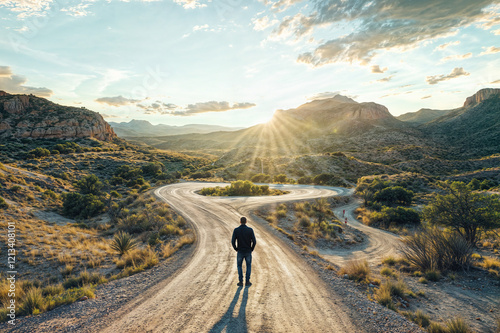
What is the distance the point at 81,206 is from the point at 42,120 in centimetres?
6637

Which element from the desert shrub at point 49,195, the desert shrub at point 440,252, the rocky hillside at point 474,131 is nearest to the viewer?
the desert shrub at point 440,252

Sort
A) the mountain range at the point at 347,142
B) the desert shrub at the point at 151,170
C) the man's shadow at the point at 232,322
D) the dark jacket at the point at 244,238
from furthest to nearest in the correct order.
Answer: the mountain range at the point at 347,142, the desert shrub at the point at 151,170, the dark jacket at the point at 244,238, the man's shadow at the point at 232,322

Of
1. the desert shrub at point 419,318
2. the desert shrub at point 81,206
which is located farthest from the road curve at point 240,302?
the desert shrub at point 81,206

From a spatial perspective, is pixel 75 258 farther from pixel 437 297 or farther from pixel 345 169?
pixel 345 169

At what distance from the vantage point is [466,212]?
1312 cm

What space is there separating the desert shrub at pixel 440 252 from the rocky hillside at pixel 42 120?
8926 centimetres

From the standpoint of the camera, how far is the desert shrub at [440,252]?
9.93m

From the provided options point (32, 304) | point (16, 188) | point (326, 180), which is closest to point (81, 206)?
point (16, 188)

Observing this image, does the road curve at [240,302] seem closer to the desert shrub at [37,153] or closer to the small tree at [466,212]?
the small tree at [466,212]

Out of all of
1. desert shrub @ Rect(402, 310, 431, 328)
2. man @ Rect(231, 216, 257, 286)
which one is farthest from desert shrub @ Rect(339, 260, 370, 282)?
man @ Rect(231, 216, 257, 286)

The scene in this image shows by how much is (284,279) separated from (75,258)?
13.1m

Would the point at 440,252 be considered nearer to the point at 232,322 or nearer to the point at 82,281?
the point at 232,322

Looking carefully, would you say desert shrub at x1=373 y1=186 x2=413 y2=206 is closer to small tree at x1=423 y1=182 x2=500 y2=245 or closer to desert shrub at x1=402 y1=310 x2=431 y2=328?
small tree at x1=423 y1=182 x2=500 y2=245

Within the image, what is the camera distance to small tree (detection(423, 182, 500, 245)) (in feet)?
40.6
